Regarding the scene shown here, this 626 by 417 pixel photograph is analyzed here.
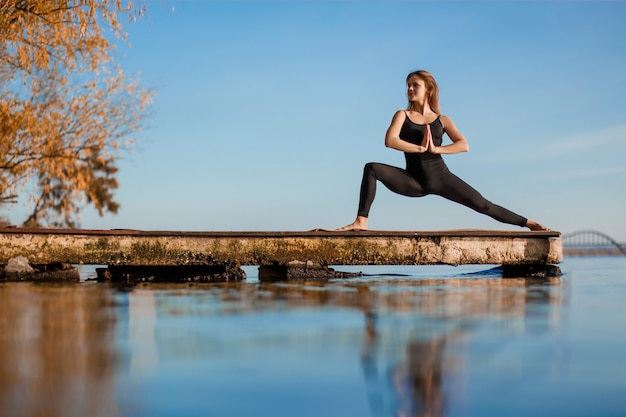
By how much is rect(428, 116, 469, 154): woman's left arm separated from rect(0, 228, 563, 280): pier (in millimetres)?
981

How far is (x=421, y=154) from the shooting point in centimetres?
834

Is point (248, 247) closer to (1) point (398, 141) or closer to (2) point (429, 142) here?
(1) point (398, 141)

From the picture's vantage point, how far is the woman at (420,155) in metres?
8.24

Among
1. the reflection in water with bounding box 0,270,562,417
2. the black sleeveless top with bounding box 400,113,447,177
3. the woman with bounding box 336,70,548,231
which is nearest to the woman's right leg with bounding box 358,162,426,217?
the woman with bounding box 336,70,548,231

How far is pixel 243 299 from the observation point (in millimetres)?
5918

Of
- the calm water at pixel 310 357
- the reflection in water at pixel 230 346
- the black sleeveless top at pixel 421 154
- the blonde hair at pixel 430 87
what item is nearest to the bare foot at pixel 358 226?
the black sleeveless top at pixel 421 154

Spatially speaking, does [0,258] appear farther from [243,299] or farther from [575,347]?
[575,347]

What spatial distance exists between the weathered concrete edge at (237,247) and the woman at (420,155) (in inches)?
14.6

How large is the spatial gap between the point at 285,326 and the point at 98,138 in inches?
588

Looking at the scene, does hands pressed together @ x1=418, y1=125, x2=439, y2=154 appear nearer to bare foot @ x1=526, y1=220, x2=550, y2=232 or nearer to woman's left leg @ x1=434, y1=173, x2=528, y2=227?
woman's left leg @ x1=434, y1=173, x2=528, y2=227

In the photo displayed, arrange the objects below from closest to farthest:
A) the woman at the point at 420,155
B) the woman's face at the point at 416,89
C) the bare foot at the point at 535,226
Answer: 1. the woman at the point at 420,155
2. the woman's face at the point at 416,89
3. the bare foot at the point at 535,226

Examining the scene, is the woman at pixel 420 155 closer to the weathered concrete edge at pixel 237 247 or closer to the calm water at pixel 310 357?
the weathered concrete edge at pixel 237 247

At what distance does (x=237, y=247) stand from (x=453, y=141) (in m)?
2.91

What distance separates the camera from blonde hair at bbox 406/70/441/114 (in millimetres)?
8352
